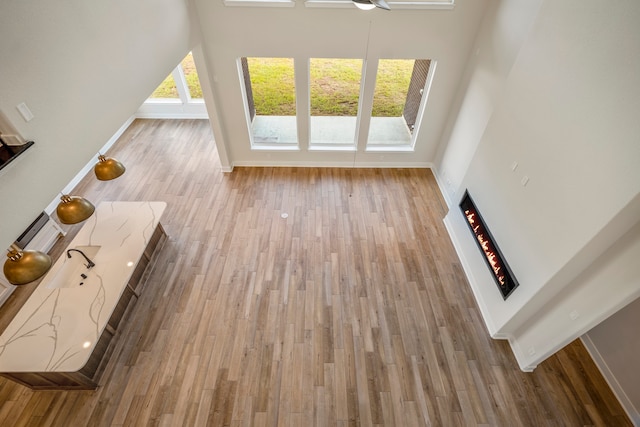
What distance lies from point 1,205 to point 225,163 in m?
4.47

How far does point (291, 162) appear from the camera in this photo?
665cm

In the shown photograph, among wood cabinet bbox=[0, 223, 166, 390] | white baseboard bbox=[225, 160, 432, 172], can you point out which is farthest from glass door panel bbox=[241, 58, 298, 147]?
wood cabinet bbox=[0, 223, 166, 390]

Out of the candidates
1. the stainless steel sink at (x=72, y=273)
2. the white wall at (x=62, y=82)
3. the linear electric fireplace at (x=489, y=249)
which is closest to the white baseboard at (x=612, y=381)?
the linear electric fireplace at (x=489, y=249)

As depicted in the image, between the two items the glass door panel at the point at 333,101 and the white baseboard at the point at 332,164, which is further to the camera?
the white baseboard at the point at 332,164

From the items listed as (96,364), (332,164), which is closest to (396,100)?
(332,164)

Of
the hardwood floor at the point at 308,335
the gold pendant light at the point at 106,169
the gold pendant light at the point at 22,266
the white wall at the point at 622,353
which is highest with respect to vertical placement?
the gold pendant light at the point at 22,266

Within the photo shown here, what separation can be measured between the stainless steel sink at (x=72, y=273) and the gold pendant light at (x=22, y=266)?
229 cm

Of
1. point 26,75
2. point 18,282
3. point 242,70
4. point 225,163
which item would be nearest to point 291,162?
point 225,163

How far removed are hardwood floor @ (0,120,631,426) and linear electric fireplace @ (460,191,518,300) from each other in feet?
2.32

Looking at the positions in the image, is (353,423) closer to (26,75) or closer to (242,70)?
(26,75)

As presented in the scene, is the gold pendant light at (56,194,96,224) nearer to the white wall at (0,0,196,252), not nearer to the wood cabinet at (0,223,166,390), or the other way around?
the white wall at (0,0,196,252)

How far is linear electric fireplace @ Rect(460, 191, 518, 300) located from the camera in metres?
3.69

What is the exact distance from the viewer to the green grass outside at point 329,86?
5.43 metres

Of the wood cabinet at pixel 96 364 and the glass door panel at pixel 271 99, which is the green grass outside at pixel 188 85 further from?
the wood cabinet at pixel 96 364
